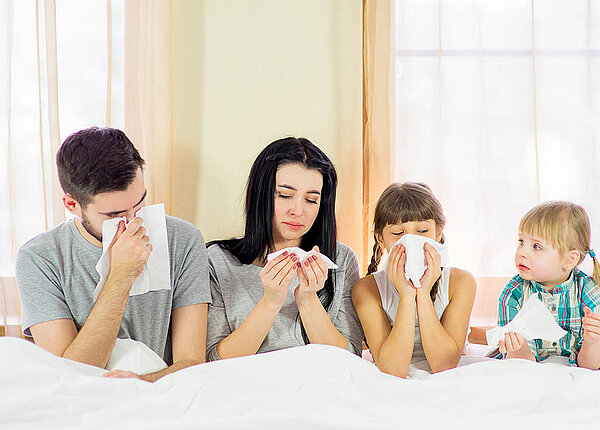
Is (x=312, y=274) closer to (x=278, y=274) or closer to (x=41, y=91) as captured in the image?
(x=278, y=274)

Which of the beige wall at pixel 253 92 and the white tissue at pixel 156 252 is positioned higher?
the beige wall at pixel 253 92

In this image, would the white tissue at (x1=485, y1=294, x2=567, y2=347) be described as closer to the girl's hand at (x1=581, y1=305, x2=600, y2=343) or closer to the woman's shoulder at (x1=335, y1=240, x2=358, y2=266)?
the girl's hand at (x1=581, y1=305, x2=600, y2=343)

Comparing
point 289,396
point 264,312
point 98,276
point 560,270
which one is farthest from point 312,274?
point 560,270

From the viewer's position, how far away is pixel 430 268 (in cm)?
171

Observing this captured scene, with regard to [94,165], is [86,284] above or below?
below

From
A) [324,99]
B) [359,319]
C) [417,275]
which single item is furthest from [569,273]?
[324,99]

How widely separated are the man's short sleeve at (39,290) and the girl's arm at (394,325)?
90cm

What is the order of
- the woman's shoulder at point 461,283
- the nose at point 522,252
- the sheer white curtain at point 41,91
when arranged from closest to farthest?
the nose at point 522,252 → the woman's shoulder at point 461,283 → the sheer white curtain at point 41,91

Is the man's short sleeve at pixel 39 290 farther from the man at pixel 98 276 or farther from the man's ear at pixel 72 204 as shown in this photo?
the man's ear at pixel 72 204

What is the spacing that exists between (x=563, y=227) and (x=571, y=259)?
10 cm

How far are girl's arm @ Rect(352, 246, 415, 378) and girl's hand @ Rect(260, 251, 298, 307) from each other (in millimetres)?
303

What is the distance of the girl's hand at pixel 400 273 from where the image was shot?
1716 millimetres

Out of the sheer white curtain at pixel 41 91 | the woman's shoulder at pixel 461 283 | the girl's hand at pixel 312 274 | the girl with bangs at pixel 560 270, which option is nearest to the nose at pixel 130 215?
the girl's hand at pixel 312 274

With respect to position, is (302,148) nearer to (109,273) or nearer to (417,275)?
(417,275)
